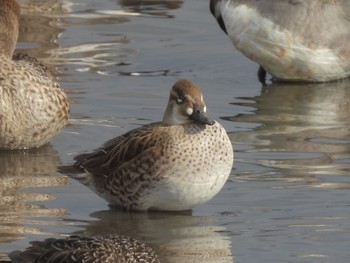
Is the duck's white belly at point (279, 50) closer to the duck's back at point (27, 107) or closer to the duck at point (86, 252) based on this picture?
the duck's back at point (27, 107)

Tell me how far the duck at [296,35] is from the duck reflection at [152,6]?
9.05 ft

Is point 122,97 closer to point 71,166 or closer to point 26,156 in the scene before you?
point 26,156

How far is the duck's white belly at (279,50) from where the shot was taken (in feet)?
42.5

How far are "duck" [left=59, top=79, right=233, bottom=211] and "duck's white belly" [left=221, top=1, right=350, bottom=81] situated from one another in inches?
155

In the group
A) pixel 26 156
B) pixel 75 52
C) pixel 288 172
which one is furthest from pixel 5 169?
pixel 75 52

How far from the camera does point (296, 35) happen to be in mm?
12906

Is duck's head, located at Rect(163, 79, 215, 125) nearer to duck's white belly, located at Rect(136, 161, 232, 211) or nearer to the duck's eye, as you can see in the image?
the duck's eye

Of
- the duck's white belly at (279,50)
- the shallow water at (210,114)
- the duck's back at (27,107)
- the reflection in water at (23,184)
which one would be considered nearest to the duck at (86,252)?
the shallow water at (210,114)

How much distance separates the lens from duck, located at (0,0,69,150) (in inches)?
414

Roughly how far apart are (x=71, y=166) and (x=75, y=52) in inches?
188

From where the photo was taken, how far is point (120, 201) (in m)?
9.15

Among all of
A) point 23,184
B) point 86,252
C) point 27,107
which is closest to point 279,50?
point 27,107

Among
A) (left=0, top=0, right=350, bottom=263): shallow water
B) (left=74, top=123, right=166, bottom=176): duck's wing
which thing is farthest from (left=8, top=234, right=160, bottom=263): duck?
(left=74, top=123, right=166, bottom=176): duck's wing

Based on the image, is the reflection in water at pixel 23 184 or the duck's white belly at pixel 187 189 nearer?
the reflection in water at pixel 23 184
